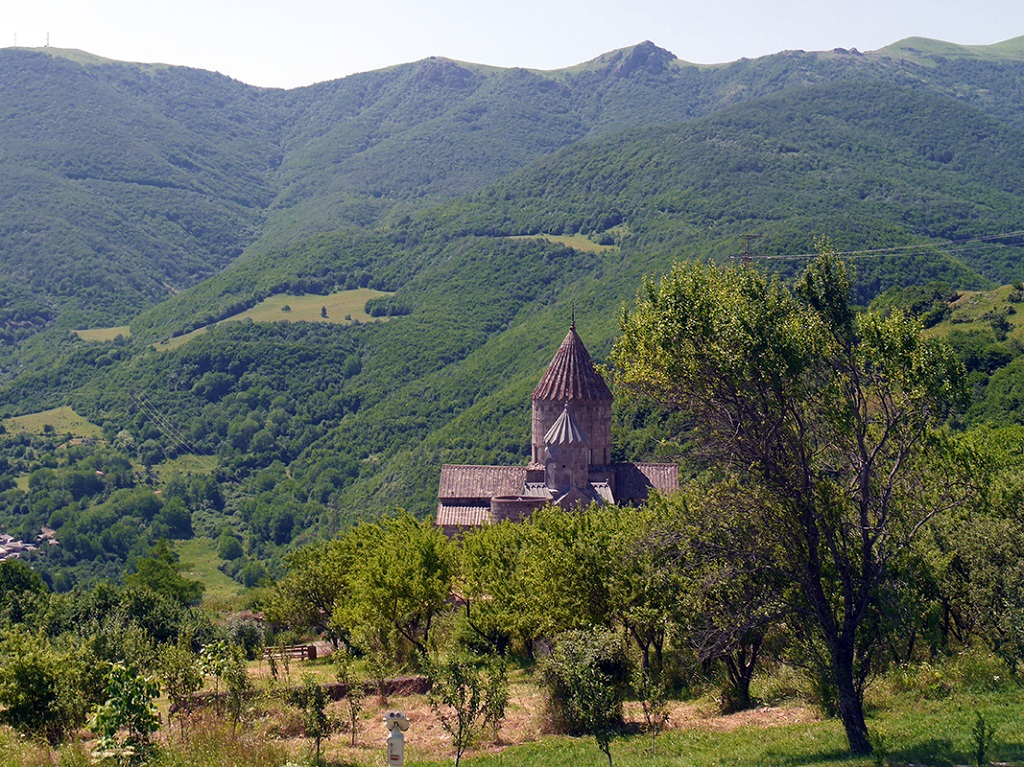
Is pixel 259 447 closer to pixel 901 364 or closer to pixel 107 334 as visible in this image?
pixel 107 334

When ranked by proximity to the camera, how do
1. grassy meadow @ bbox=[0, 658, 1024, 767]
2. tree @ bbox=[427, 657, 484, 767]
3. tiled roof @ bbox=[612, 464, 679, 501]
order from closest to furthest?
grassy meadow @ bbox=[0, 658, 1024, 767], tree @ bbox=[427, 657, 484, 767], tiled roof @ bbox=[612, 464, 679, 501]

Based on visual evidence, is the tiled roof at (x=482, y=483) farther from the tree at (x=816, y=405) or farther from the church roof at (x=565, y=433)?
the tree at (x=816, y=405)

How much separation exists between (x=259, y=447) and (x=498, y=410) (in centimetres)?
4231

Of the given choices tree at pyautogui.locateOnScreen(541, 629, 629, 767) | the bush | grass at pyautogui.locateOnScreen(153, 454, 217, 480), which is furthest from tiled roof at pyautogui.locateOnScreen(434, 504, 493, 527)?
grass at pyautogui.locateOnScreen(153, 454, 217, 480)

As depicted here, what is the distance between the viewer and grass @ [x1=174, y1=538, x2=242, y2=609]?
283 ft

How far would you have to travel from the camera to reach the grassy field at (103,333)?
16334 cm

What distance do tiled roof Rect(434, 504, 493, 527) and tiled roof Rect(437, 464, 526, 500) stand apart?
0.64 meters

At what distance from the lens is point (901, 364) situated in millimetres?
18953

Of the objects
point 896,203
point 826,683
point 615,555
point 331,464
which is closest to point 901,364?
point 826,683

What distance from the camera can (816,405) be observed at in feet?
65.6

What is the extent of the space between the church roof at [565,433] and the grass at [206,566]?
4068cm

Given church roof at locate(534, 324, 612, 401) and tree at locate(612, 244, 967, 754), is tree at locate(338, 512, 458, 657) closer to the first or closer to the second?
tree at locate(612, 244, 967, 754)

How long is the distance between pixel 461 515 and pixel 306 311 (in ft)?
341

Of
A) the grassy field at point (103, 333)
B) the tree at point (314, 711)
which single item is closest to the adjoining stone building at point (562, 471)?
the tree at point (314, 711)
